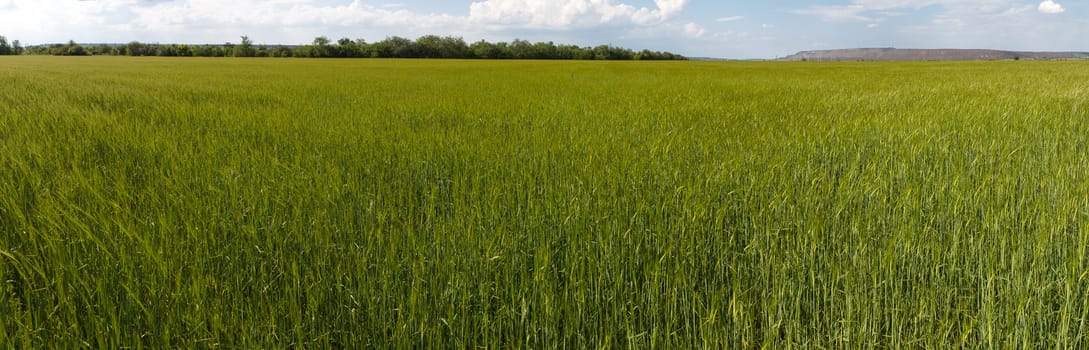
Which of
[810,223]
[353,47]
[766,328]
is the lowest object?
[766,328]

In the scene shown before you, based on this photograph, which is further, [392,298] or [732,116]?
[732,116]

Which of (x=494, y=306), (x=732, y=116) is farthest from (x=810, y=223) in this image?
(x=732, y=116)

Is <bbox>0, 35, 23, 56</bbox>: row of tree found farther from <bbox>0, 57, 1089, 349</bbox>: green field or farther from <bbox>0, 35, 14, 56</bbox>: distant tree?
<bbox>0, 57, 1089, 349</bbox>: green field

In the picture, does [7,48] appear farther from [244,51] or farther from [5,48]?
[244,51]

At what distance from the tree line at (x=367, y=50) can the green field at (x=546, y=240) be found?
5467 centimetres

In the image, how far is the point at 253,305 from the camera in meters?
1.69

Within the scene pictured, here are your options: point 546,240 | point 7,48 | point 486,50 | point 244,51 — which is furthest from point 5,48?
point 546,240

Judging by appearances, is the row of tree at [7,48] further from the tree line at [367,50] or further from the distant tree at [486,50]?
the distant tree at [486,50]

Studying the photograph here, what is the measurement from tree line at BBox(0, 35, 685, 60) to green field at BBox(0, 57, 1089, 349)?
5467 cm

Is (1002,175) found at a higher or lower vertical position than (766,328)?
higher

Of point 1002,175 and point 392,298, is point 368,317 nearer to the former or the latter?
point 392,298

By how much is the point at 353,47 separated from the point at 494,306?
64.2 metres

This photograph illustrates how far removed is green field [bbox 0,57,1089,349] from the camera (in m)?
1.53

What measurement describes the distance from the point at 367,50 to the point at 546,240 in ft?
205
